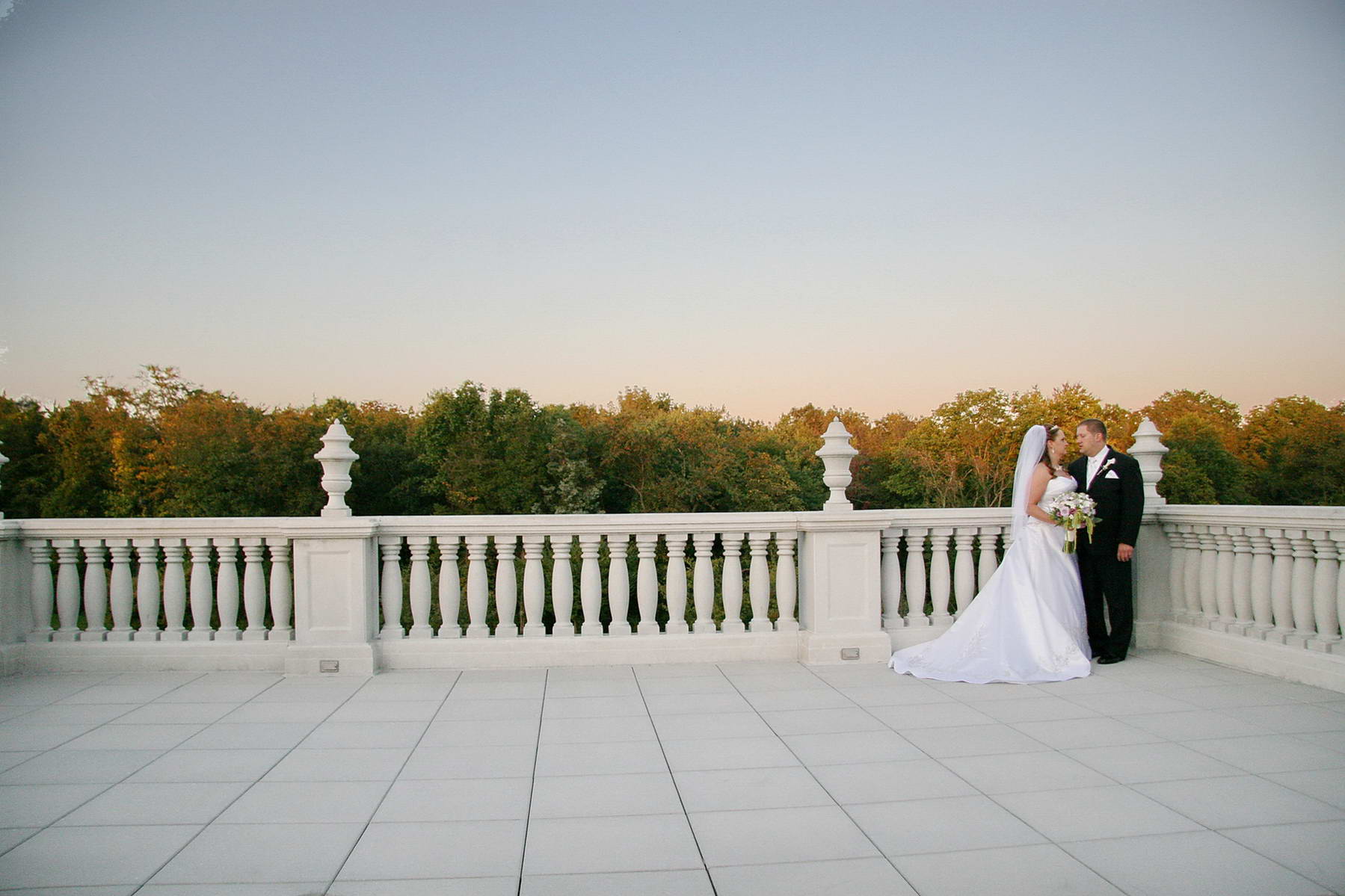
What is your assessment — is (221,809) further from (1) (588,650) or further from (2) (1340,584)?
(2) (1340,584)

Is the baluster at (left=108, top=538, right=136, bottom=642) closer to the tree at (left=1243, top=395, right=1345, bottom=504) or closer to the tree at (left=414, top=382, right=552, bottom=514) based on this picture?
the tree at (left=414, top=382, right=552, bottom=514)

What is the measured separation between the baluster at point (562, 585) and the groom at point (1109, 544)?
3.54 m

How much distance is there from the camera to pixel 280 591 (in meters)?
5.74

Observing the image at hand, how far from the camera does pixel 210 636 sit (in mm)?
5750

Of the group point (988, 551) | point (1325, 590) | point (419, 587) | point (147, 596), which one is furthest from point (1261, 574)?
point (147, 596)

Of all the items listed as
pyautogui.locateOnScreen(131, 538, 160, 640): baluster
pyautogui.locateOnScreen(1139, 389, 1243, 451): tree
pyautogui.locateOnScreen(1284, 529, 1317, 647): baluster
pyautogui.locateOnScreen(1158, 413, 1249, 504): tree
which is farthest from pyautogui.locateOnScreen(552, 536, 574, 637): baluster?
pyautogui.locateOnScreen(1139, 389, 1243, 451): tree

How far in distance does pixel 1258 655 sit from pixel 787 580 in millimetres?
2978

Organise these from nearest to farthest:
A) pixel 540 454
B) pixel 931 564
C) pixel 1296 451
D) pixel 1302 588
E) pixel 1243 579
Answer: pixel 1302 588, pixel 1243 579, pixel 931 564, pixel 540 454, pixel 1296 451

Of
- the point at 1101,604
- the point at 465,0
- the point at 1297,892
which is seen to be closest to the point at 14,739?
the point at 1297,892

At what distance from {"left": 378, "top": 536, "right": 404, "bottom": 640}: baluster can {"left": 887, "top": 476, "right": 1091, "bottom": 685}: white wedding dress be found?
11.1 ft

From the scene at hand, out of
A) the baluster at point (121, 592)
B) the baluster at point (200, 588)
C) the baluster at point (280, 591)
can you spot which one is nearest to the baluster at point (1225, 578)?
the baluster at point (280, 591)

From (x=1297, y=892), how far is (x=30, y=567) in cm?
712

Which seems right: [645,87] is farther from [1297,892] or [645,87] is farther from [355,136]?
[1297,892]

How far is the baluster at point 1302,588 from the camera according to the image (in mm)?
5039
